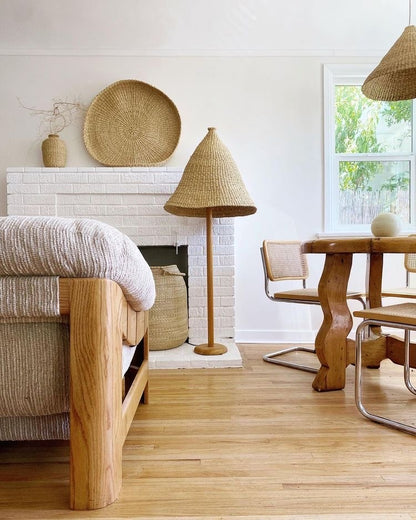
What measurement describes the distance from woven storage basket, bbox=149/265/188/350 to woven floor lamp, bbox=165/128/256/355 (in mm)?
212

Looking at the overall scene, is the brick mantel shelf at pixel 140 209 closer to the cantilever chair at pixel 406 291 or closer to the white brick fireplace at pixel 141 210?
the white brick fireplace at pixel 141 210

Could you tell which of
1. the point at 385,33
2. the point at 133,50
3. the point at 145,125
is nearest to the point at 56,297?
the point at 145,125

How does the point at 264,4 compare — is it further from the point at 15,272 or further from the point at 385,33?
the point at 15,272

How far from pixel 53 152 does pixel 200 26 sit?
4.78 feet

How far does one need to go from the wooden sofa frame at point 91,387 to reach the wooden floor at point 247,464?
0.08 meters

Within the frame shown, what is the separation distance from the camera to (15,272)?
92 cm

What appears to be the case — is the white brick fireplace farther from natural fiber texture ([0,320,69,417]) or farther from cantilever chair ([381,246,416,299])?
natural fiber texture ([0,320,69,417])

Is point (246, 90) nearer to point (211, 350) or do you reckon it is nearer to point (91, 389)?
point (211, 350)

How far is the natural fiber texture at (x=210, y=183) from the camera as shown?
8.20ft

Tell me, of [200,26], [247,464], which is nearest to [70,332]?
[247,464]

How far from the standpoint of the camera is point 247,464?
1.24 meters

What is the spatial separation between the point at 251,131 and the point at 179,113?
0.58 meters

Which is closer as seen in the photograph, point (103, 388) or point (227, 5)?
point (103, 388)

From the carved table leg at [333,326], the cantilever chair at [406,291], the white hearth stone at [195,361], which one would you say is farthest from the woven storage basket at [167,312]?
the cantilever chair at [406,291]
